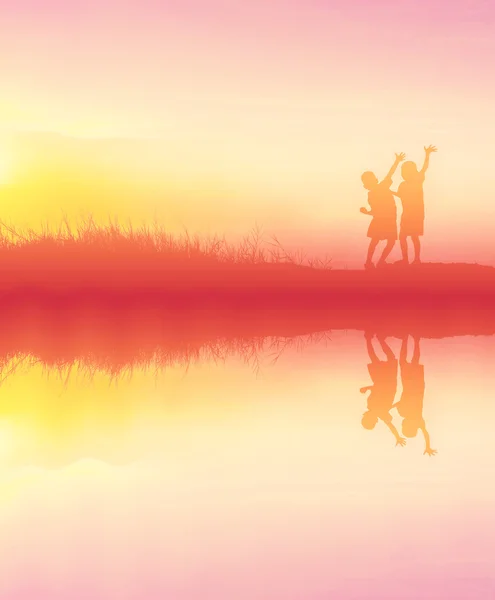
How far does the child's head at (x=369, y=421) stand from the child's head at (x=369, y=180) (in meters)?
Result: 8.24

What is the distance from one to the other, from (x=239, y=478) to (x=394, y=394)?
1.83m

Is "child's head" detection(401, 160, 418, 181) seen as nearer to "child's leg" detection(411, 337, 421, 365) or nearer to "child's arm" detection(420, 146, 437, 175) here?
"child's arm" detection(420, 146, 437, 175)

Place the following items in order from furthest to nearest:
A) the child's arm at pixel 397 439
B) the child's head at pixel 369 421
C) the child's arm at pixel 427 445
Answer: the child's head at pixel 369 421
the child's arm at pixel 397 439
the child's arm at pixel 427 445

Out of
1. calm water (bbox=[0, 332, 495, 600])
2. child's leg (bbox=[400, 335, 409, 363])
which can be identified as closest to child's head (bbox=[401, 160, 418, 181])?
child's leg (bbox=[400, 335, 409, 363])

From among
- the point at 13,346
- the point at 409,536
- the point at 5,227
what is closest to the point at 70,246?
the point at 5,227

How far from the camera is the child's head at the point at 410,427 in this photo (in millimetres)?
4295

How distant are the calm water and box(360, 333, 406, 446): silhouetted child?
24 mm

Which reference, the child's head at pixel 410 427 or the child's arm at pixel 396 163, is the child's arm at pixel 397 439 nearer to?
the child's head at pixel 410 427

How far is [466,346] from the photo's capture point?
7570mm

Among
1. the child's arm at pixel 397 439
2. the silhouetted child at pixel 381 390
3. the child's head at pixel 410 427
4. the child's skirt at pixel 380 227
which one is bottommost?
the silhouetted child at pixel 381 390

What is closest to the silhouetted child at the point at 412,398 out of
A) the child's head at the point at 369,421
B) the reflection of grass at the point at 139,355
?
the child's head at the point at 369,421

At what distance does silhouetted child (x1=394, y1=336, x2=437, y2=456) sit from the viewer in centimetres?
434

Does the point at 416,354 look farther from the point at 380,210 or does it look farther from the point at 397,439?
the point at 380,210

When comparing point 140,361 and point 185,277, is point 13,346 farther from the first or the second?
point 185,277
